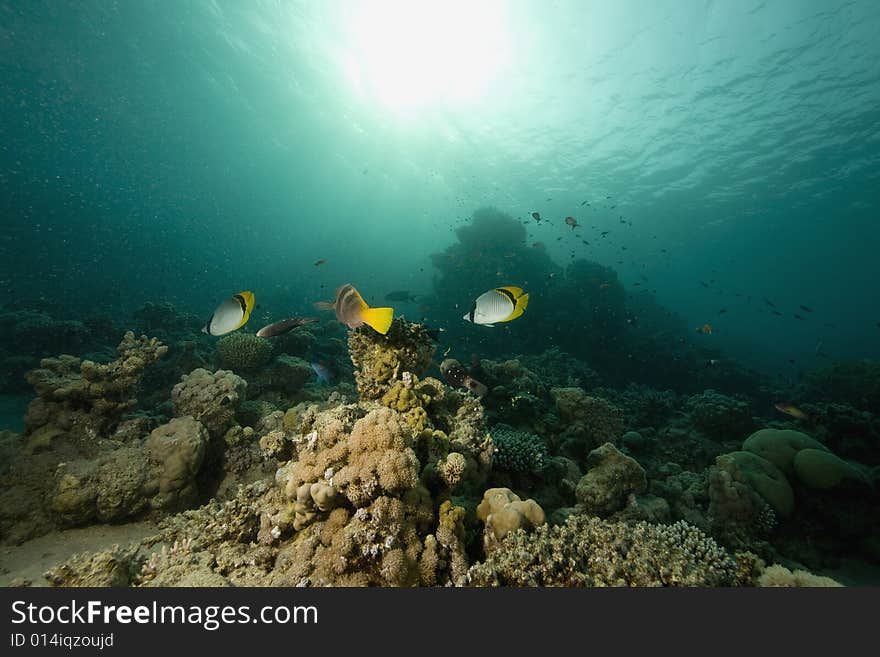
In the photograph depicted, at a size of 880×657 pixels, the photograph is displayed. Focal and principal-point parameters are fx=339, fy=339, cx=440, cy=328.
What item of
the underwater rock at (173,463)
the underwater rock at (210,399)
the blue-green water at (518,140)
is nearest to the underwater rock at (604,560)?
the blue-green water at (518,140)

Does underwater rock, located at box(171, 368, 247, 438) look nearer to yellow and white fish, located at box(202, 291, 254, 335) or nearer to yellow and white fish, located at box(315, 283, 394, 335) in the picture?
yellow and white fish, located at box(202, 291, 254, 335)

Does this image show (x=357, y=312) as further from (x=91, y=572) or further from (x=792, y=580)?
(x=792, y=580)

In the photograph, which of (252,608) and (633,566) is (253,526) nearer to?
(252,608)

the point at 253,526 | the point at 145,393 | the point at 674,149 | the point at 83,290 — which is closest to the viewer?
the point at 253,526

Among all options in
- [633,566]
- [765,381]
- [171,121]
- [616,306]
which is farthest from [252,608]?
[171,121]

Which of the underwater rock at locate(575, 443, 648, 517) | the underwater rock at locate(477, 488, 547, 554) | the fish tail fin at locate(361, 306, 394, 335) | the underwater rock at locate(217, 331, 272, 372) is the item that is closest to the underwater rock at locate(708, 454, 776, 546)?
the underwater rock at locate(575, 443, 648, 517)

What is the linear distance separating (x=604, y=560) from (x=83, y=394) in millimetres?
7895

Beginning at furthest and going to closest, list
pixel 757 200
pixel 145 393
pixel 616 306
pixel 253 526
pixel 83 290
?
1. pixel 757 200
2. pixel 83 290
3. pixel 616 306
4. pixel 145 393
5. pixel 253 526

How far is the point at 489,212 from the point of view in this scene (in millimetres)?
28547

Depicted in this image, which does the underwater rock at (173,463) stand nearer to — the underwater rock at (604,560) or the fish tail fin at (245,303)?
the fish tail fin at (245,303)

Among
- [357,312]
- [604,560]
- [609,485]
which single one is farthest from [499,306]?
[609,485]

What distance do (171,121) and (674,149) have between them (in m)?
58.3

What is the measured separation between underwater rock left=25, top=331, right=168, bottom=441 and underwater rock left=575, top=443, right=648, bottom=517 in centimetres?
774

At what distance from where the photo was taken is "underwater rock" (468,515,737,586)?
106 inches
